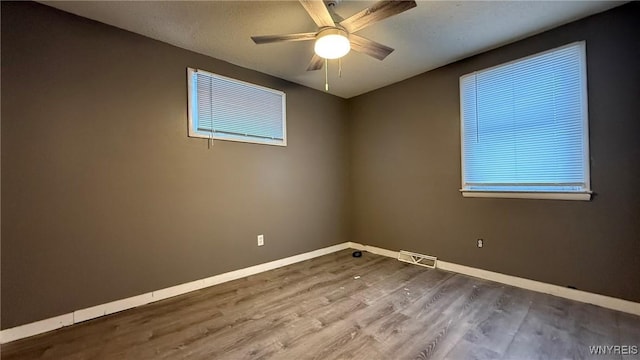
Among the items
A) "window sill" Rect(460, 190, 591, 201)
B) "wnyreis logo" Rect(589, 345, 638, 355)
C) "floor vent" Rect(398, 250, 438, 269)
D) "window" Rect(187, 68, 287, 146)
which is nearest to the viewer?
"wnyreis logo" Rect(589, 345, 638, 355)

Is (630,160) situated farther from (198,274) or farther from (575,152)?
(198,274)

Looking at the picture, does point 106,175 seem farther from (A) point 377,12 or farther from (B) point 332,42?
(A) point 377,12

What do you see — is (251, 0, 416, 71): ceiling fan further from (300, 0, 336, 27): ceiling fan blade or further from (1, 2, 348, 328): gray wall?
(1, 2, 348, 328): gray wall

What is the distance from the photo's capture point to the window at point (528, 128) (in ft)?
7.61

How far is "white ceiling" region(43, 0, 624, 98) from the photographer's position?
2068mm

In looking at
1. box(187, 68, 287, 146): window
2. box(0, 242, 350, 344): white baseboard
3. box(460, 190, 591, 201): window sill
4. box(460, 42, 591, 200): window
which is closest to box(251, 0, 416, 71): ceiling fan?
box(187, 68, 287, 146): window

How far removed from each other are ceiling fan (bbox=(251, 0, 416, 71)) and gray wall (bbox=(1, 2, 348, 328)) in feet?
4.45

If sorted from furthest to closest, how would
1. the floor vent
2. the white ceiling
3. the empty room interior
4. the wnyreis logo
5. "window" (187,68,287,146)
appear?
the floor vent → "window" (187,68,287,146) → the white ceiling → the empty room interior → the wnyreis logo

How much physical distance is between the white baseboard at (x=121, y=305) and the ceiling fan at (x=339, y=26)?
96.4 inches

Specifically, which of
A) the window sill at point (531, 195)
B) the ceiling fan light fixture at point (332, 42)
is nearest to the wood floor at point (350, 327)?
the window sill at point (531, 195)

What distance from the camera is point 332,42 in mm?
1930

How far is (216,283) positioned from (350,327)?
5.38 ft

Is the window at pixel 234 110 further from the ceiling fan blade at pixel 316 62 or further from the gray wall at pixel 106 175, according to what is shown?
the ceiling fan blade at pixel 316 62

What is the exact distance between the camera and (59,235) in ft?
6.64
